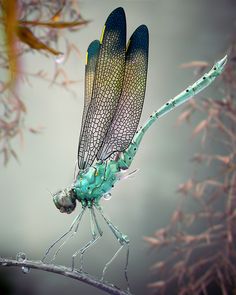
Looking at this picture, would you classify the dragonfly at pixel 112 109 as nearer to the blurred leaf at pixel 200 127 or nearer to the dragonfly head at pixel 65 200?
the dragonfly head at pixel 65 200

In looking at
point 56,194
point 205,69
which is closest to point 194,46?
point 205,69

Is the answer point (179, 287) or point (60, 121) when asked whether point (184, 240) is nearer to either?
point (179, 287)

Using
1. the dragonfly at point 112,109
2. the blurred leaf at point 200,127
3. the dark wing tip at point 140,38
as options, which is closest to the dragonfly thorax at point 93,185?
the dragonfly at point 112,109

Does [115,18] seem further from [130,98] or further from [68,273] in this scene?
[68,273]

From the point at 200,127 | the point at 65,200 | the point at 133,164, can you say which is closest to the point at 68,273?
the point at 65,200

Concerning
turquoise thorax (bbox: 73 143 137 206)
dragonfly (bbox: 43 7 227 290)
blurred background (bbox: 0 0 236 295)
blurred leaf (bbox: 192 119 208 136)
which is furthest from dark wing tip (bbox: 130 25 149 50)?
blurred leaf (bbox: 192 119 208 136)
